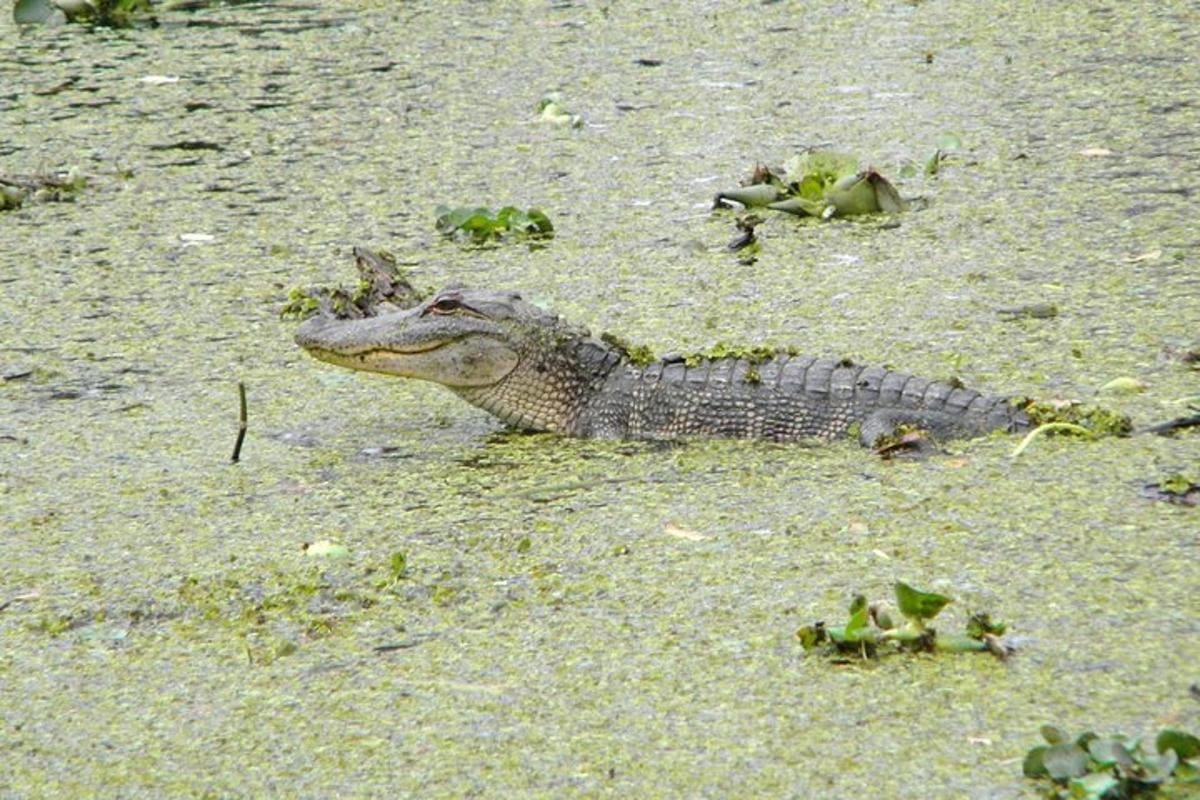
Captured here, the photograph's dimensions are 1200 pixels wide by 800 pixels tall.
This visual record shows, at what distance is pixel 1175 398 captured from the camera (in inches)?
142

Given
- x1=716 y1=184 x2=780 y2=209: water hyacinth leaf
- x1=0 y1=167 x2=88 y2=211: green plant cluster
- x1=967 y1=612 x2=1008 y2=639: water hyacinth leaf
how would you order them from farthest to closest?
x1=0 y1=167 x2=88 y2=211: green plant cluster < x1=716 y1=184 x2=780 y2=209: water hyacinth leaf < x1=967 y1=612 x2=1008 y2=639: water hyacinth leaf

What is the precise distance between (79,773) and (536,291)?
2.28m

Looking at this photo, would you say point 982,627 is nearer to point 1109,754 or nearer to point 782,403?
point 1109,754

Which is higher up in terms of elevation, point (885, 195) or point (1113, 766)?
point (1113, 766)

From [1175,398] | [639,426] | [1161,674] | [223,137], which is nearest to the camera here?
[1161,674]

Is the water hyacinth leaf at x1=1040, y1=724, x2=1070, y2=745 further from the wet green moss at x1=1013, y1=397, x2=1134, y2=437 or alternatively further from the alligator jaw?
the alligator jaw

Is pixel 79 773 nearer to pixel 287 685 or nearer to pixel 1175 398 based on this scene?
→ pixel 287 685

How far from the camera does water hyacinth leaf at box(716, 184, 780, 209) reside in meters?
5.00

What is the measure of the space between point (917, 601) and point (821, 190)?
2522mm

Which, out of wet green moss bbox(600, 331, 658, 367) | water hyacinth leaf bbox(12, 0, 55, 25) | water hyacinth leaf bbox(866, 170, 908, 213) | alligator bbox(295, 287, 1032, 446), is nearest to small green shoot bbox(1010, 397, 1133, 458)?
alligator bbox(295, 287, 1032, 446)

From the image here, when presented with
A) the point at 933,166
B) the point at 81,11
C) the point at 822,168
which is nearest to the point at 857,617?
the point at 822,168

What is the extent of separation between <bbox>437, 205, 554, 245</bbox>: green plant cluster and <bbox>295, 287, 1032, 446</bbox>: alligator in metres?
0.87

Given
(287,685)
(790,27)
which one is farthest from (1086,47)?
(287,685)

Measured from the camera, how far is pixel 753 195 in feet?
16.5
